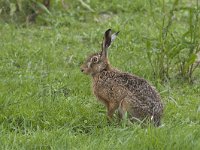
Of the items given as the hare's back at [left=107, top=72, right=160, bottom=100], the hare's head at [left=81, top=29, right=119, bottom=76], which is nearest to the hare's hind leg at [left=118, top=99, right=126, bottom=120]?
the hare's back at [left=107, top=72, right=160, bottom=100]

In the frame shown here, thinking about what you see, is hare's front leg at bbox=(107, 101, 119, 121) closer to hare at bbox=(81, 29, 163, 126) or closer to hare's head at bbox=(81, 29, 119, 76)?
hare at bbox=(81, 29, 163, 126)

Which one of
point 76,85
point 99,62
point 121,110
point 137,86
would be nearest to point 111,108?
point 121,110

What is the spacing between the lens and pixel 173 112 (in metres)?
6.62

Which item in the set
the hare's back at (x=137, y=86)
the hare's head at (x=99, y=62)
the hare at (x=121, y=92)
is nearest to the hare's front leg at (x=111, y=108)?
the hare at (x=121, y=92)

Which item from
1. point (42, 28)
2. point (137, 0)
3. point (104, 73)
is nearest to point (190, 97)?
point (104, 73)

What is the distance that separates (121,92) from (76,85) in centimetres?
123

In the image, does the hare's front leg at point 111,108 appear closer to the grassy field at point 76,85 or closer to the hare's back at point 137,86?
the grassy field at point 76,85

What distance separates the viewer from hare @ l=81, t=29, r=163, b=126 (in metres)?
6.02

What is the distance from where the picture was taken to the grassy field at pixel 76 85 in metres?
5.42

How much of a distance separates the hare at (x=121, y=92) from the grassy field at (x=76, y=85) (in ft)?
0.57

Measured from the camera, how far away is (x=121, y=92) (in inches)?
246

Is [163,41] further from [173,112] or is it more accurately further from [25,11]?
[25,11]

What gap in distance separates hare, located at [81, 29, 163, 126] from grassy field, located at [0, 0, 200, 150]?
174 mm

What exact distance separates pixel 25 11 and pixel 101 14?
131 cm
